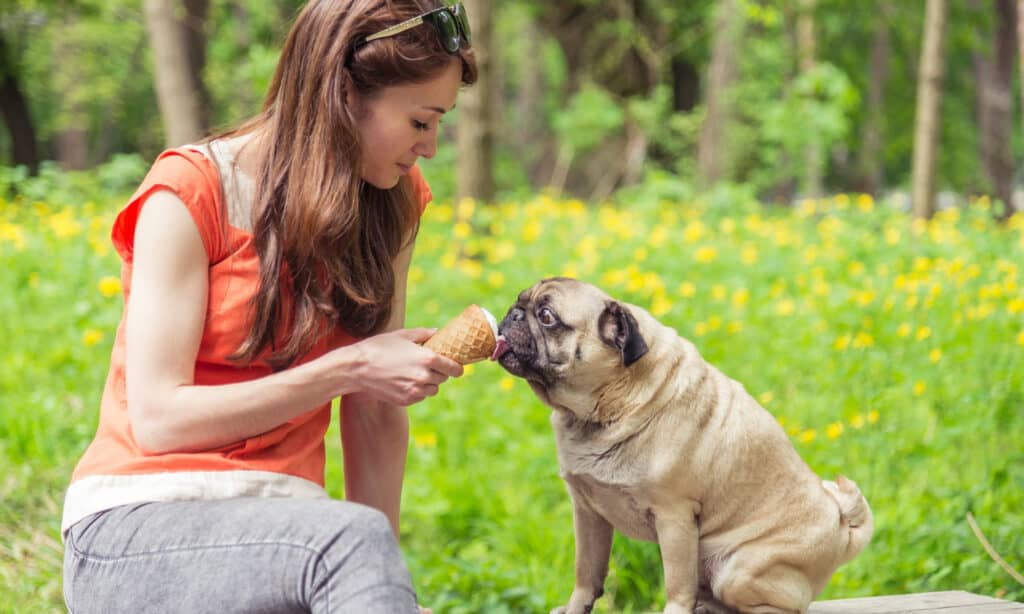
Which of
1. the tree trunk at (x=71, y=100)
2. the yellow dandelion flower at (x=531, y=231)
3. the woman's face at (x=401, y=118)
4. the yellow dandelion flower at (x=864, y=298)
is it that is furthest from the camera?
the tree trunk at (x=71, y=100)

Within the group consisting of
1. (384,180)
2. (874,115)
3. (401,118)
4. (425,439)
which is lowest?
(425,439)

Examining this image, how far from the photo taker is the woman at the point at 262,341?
2107mm

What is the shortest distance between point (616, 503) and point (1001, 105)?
14708 mm

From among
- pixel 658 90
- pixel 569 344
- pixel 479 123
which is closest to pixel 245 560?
pixel 569 344

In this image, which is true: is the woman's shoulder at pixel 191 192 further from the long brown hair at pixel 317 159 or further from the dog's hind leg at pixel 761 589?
the dog's hind leg at pixel 761 589

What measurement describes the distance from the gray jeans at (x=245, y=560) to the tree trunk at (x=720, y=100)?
1015cm

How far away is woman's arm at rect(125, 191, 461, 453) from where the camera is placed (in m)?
2.25

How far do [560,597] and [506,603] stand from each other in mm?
219

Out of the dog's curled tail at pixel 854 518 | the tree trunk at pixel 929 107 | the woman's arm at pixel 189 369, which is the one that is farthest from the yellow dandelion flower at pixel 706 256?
the woman's arm at pixel 189 369

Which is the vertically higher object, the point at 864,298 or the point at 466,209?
the point at 466,209

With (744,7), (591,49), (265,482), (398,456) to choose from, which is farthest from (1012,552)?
(591,49)

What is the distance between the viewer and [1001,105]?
1538 cm

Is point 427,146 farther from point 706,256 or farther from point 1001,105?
point 1001,105

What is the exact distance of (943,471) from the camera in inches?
183
